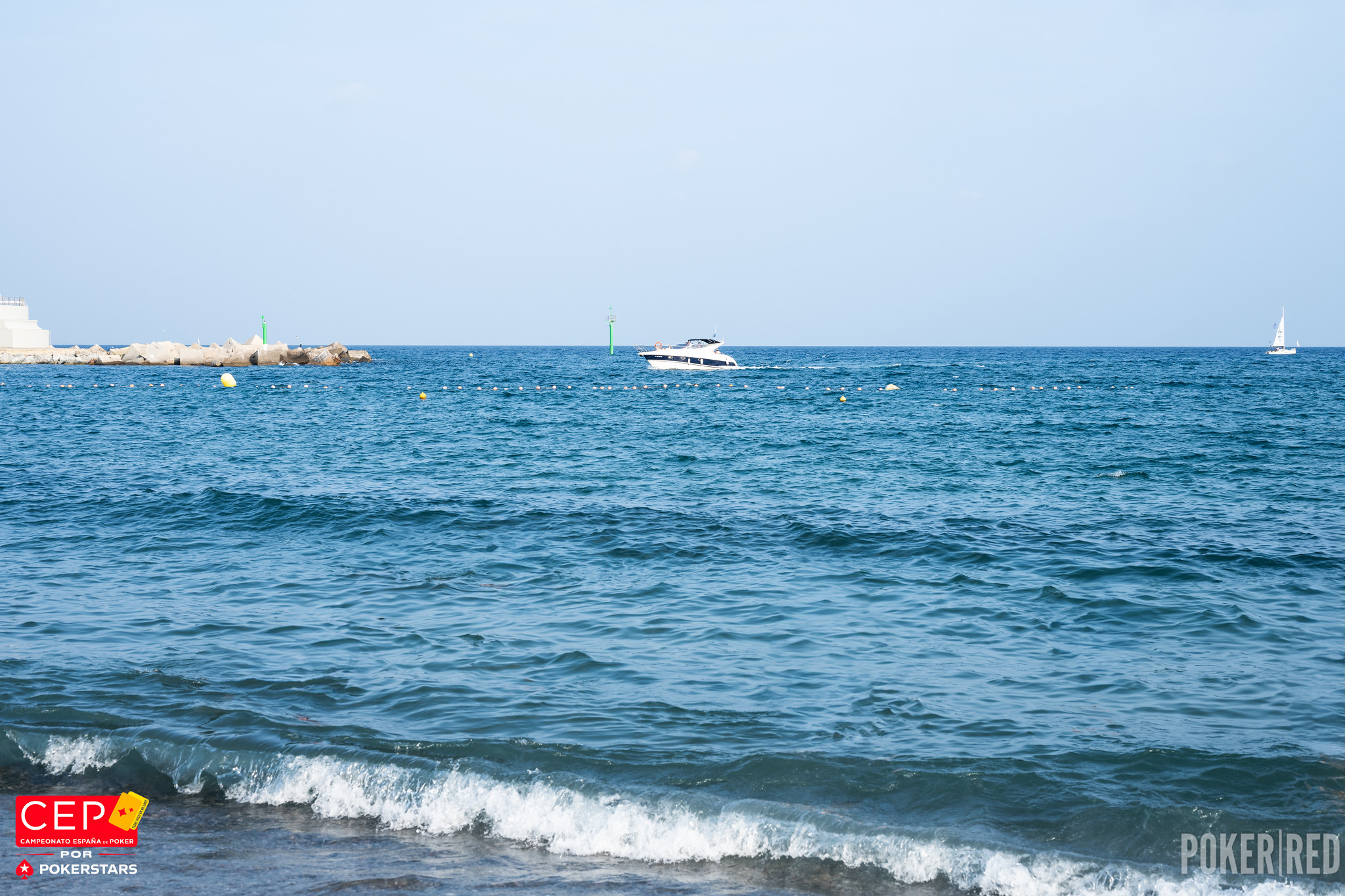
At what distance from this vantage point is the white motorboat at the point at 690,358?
88875mm

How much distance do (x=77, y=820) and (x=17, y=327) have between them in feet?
395

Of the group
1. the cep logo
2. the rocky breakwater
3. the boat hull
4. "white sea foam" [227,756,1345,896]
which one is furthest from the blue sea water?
the rocky breakwater

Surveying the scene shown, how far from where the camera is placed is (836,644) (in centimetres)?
1100

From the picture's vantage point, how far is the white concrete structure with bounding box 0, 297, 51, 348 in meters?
104

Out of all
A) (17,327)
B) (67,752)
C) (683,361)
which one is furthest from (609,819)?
(17,327)

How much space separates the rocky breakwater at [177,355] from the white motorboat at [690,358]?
4382 cm

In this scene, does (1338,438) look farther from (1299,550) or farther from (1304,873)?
(1304,873)

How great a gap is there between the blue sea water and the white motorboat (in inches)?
2522

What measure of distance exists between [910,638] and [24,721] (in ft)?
30.2

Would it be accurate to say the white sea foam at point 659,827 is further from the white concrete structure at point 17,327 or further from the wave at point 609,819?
the white concrete structure at point 17,327

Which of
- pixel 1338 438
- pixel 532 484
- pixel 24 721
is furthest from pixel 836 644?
pixel 1338 438

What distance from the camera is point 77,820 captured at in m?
7.21

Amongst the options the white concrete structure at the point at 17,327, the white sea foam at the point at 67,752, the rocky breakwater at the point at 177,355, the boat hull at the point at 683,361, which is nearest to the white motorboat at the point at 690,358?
the boat hull at the point at 683,361

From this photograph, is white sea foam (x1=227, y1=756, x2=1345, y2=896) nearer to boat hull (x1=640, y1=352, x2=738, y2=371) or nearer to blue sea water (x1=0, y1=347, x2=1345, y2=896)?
blue sea water (x1=0, y1=347, x2=1345, y2=896)
